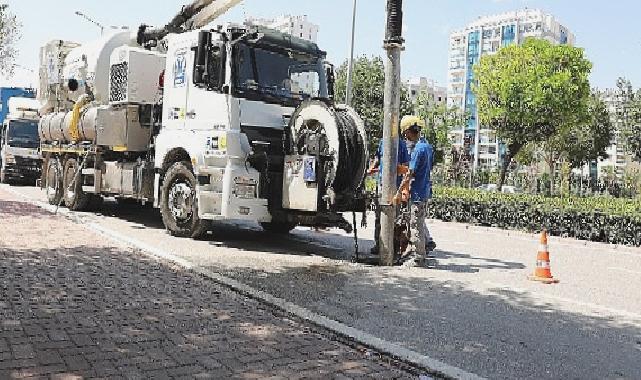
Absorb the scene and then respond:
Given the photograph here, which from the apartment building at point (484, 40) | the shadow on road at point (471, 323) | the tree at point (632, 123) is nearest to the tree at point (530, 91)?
the tree at point (632, 123)

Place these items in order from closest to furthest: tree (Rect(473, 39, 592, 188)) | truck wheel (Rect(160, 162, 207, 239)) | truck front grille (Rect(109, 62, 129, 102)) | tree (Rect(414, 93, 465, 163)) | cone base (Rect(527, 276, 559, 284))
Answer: cone base (Rect(527, 276, 559, 284)), truck wheel (Rect(160, 162, 207, 239)), truck front grille (Rect(109, 62, 129, 102)), tree (Rect(473, 39, 592, 188)), tree (Rect(414, 93, 465, 163))

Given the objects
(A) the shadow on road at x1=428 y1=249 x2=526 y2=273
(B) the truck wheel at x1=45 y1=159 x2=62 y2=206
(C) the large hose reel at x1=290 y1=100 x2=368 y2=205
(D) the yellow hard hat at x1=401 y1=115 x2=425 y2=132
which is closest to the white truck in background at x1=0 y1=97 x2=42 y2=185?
(B) the truck wheel at x1=45 y1=159 x2=62 y2=206

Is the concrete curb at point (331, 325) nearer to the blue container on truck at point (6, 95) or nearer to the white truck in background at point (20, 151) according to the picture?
the white truck in background at point (20, 151)

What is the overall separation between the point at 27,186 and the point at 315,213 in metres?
17.4

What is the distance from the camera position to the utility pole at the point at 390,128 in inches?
354

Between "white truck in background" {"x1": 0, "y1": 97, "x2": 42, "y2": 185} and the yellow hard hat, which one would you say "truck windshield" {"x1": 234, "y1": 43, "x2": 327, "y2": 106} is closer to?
the yellow hard hat

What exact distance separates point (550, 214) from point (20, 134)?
18350mm

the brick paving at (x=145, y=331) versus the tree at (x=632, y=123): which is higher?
the tree at (x=632, y=123)

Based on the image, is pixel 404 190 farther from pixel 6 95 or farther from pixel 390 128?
pixel 6 95

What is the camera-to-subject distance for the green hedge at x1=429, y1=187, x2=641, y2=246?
14.3 m

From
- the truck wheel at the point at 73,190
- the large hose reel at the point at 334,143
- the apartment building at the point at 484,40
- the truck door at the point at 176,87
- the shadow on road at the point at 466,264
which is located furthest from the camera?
the apartment building at the point at 484,40

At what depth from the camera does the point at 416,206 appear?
895cm

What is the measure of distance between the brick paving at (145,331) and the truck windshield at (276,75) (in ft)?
10.8

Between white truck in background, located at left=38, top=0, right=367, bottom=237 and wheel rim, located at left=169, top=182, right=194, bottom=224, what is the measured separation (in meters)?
0.02
